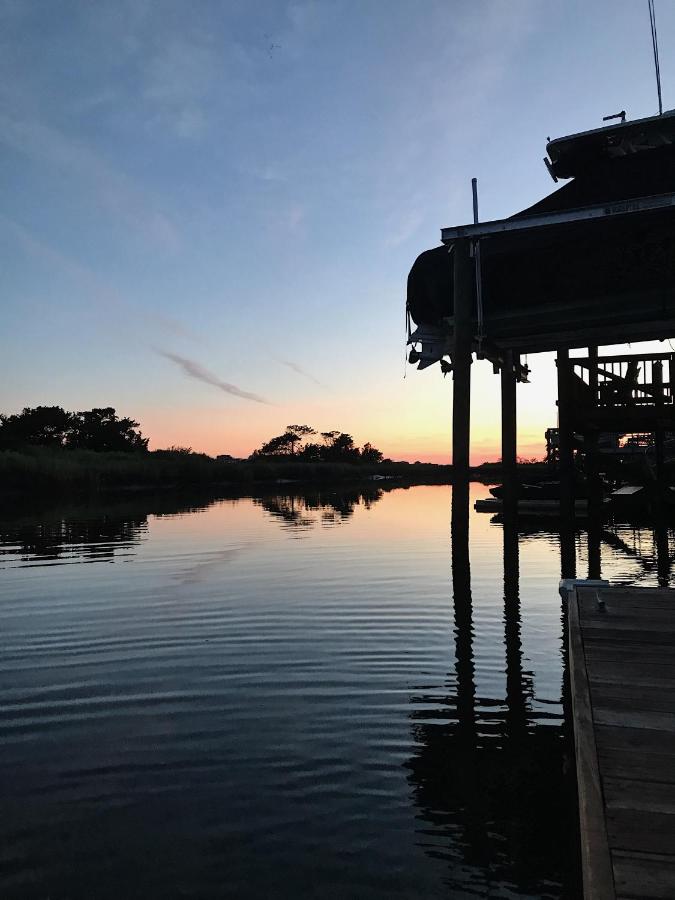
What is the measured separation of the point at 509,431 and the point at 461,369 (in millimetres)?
5929

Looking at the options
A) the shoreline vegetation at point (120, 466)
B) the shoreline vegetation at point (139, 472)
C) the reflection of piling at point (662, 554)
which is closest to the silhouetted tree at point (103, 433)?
the shoreline vegetation at point (120, 466)

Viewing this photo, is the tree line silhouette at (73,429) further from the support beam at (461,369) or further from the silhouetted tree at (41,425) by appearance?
the support beam at (461,369)

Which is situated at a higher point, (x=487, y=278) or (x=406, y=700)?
(x=487, y=278)

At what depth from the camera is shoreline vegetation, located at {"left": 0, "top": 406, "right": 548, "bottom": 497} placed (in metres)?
48.4

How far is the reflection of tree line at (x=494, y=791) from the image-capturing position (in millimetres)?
3805

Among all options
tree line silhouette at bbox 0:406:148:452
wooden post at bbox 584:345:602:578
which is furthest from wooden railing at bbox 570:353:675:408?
tree line silhouette at bbox 0:406:148:452

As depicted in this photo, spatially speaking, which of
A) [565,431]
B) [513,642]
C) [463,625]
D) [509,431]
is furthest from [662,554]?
[513,642]

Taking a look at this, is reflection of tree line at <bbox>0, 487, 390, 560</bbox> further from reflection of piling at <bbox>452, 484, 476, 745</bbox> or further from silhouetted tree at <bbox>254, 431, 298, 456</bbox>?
silhouetted tree at <bbox>254, 431, 298, 456</bbox>

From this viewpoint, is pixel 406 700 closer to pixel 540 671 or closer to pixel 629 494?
pixel 540 671

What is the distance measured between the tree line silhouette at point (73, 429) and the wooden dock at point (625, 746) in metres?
83.7

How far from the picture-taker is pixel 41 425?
280 feet

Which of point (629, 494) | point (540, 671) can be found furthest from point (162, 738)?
point (629, 494)

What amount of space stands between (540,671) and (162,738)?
430cm

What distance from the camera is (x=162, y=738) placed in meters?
5.71
